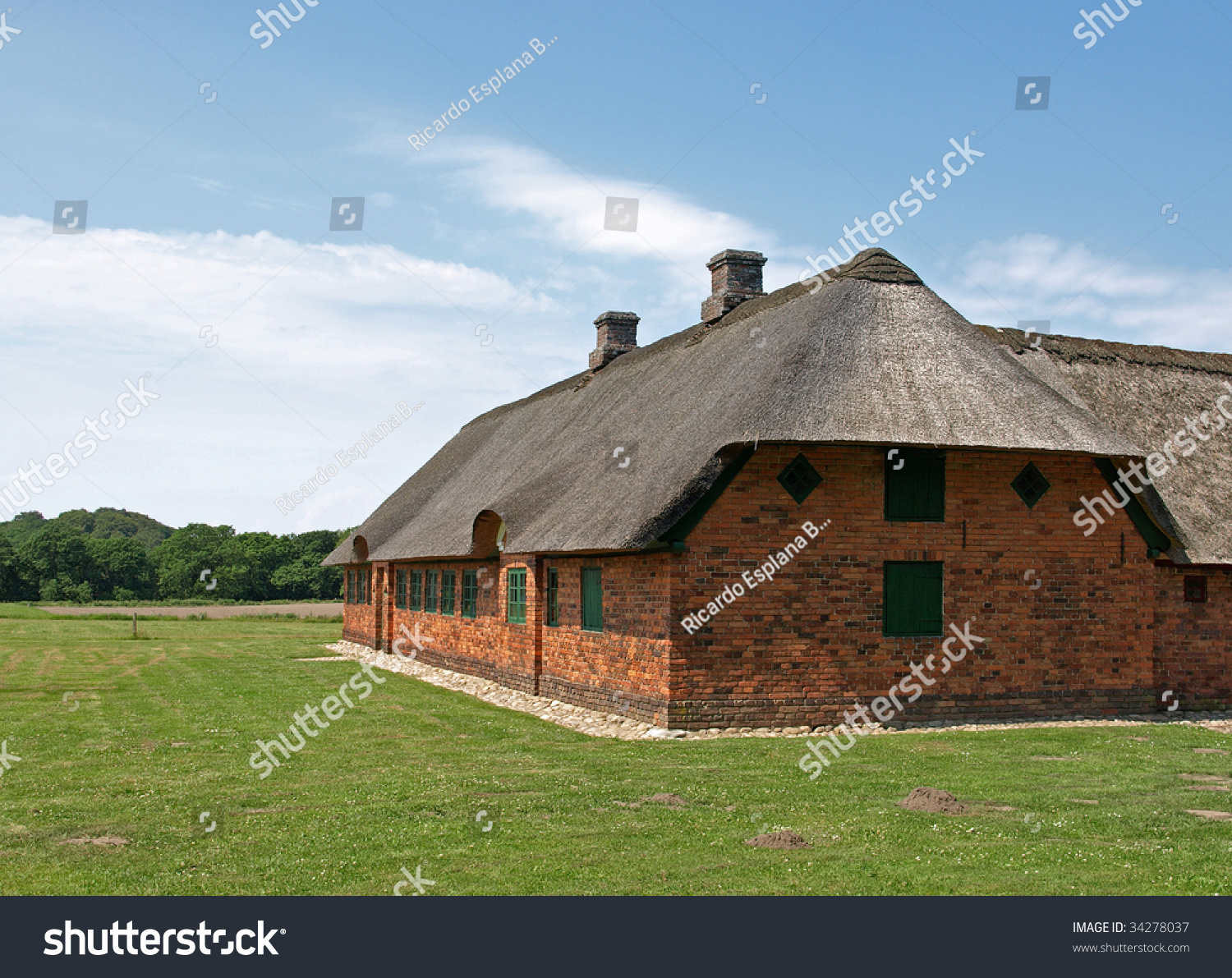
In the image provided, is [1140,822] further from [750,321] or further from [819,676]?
[750,321]

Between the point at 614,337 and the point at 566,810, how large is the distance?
19071 mm

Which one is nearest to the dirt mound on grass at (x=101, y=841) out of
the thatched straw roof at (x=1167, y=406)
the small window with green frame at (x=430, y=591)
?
the thatched straw roof at (x=1167, y=406)

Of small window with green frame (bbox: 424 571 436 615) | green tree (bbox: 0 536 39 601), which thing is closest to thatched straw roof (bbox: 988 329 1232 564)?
small window with green frame (bbox: 424 571 436 615)

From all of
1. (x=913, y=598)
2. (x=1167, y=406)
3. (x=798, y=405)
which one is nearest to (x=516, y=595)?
(x=798, y=405)

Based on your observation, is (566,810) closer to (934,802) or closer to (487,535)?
(934,802)

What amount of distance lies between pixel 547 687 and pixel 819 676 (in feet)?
17.9

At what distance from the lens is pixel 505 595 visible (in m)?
20.5

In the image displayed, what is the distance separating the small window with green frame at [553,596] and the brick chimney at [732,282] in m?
6.76

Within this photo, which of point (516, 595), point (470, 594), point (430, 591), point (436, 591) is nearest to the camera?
point (516, 595)

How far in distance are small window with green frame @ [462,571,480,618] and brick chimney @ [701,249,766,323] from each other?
7257mm

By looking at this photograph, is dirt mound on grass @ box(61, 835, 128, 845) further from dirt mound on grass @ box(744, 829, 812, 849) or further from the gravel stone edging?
the gravel stone edging

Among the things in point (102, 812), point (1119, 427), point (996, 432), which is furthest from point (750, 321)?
point (102, 812)

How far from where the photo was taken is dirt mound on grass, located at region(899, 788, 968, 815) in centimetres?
941

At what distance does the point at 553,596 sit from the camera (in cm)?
1845
